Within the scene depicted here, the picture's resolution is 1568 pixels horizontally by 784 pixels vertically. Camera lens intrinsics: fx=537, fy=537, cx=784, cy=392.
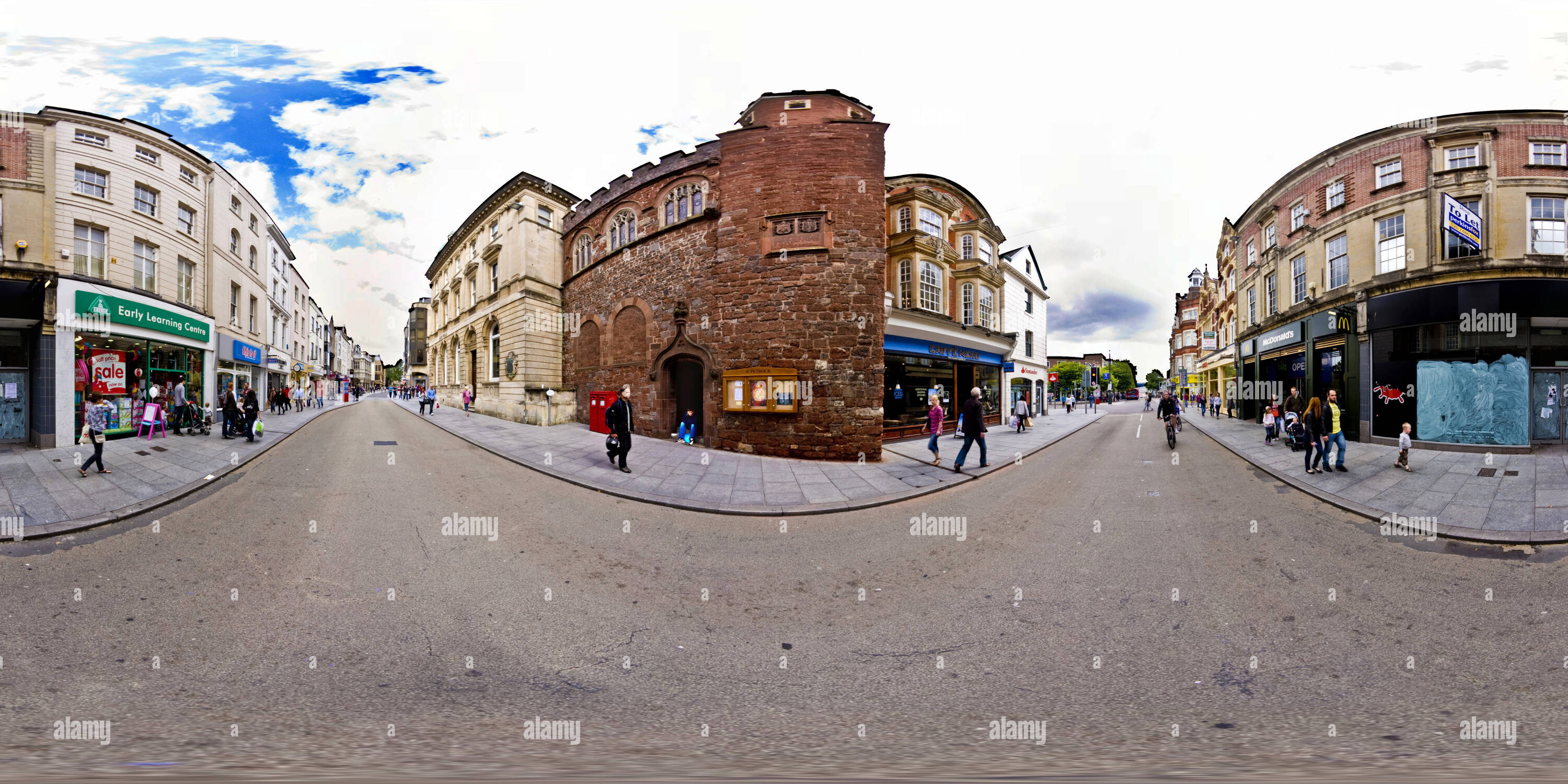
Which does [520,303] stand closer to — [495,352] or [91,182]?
[495,352]

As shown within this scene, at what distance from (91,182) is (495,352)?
13.4m

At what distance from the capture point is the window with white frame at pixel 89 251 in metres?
14.5

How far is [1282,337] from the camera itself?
2083 centimetres

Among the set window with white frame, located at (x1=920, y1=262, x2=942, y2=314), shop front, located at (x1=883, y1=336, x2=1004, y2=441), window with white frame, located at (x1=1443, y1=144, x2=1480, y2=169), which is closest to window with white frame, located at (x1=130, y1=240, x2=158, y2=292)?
shop front, located at (x1=883, y1=336, x2=1004, y2=441)

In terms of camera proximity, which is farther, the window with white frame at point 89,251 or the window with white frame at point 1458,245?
the window with white frame at point 89,251

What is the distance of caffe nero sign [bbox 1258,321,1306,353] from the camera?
1947 centimetres

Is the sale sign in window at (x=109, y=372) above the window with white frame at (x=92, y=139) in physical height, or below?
below

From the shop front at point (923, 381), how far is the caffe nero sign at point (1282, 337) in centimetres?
1046

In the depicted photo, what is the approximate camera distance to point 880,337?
12.9 metres

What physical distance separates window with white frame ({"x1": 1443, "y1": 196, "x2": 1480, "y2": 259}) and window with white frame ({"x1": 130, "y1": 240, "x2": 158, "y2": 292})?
1446 inches

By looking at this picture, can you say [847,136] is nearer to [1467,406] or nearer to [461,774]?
[461,774]

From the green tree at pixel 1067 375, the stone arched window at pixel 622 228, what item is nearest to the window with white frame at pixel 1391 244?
the stone arched window at pixel 622 228

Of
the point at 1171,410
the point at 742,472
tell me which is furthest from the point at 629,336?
the point at 1171,410

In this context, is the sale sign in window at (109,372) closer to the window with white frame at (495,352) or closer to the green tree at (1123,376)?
the window with white frame at (495,352)
